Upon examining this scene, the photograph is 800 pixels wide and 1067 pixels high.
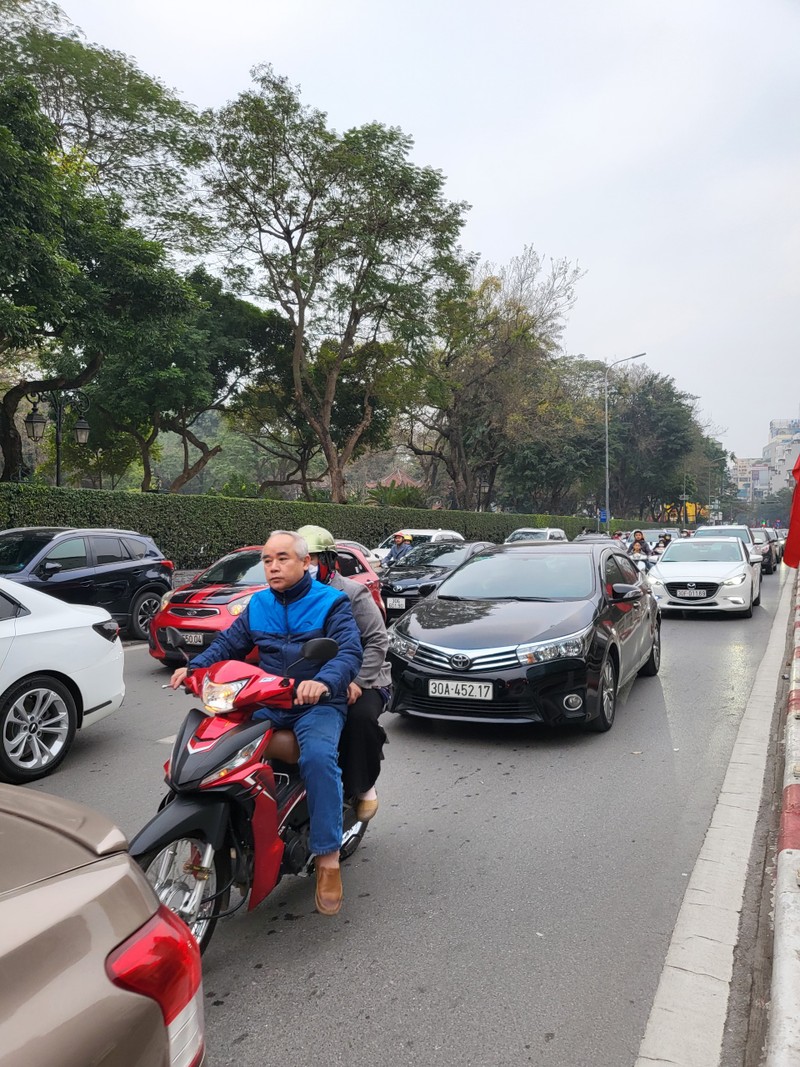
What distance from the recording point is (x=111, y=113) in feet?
74.1

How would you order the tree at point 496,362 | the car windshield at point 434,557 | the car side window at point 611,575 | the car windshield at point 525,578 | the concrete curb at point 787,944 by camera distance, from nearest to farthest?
the concrete curb at point 787,944
the car windshield at point 525,578
the car side window at point 611,575
the car windshield at point 434,557
the tree at point 496,362

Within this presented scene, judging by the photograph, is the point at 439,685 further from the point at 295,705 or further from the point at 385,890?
the point at 295,705

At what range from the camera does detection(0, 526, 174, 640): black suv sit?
1075cm

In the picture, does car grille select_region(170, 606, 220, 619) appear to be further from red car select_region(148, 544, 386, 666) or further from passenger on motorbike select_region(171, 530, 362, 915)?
passenger on motorbike select_region(171, 530, 362, 915)

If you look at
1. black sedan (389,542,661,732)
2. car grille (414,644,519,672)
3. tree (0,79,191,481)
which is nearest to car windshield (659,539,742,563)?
black sedan (389,542,661,732)

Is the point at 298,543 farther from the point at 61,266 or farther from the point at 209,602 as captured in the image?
the point at 61,266

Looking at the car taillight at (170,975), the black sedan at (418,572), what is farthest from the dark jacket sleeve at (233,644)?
the black sedan at (418,572)

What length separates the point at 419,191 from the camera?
974 inches

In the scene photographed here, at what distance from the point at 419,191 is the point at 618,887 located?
2425cm

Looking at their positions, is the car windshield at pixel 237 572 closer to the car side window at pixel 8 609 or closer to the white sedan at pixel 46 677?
the white sedan at pixel 46 677

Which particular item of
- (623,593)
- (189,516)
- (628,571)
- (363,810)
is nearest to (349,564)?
(628,571)

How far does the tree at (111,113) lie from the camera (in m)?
20.9

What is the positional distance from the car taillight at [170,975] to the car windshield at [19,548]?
390 inches

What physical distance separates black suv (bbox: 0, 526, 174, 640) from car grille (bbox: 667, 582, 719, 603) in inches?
332
